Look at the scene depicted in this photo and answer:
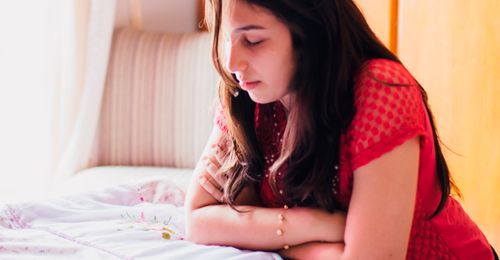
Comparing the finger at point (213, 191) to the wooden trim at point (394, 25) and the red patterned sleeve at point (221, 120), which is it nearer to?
the red patterned sleeve at point (221, 120)

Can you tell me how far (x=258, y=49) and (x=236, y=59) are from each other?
0.04 meters

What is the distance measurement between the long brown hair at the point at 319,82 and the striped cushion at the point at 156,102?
3.63ft

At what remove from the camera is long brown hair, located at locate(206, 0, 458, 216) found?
3.45ft

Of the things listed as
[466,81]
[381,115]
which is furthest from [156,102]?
[381,115]

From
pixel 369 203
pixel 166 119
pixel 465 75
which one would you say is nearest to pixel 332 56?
pixel 369 203

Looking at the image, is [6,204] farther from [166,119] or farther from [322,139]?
[166,119]

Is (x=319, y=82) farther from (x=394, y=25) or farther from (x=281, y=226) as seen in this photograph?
(x=394, y=25)

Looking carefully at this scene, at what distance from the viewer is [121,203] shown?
4.88 ft

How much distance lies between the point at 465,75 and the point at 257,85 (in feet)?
2.88

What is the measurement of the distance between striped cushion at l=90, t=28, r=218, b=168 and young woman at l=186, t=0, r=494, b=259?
1.06 m

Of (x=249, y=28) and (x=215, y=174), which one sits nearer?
(x=249, y=28)

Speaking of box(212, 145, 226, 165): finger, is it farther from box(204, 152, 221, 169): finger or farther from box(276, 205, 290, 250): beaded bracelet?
box(276, 205, 290, 250): beaded bracelet

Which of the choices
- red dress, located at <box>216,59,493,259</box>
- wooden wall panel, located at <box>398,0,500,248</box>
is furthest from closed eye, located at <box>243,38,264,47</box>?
wooden wall panel, located at <box>398,0,500,248</box>

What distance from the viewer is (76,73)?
216cm
